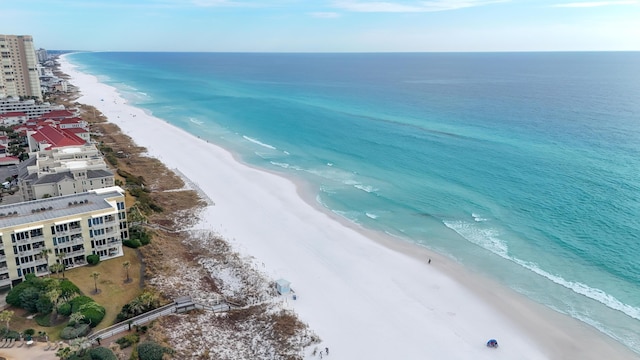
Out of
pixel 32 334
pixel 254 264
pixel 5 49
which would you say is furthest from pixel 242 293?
pixel 5 49

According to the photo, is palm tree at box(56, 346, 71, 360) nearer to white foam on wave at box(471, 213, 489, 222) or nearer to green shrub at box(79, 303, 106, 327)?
green shrub at box(79, 303, 106, 327)

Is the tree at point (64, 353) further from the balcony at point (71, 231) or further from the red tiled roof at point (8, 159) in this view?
the red tiled roof at point (8, 159)

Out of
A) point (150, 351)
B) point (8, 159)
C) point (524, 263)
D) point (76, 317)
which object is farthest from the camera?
point (8, 159)

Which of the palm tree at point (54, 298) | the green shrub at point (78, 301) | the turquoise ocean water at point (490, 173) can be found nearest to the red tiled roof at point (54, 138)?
the turquoise ocean water at point (490, 173)

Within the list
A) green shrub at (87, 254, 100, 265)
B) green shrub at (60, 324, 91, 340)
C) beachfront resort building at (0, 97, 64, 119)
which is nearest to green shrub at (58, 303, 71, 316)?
green shrub at (60, 324, 91, 340)

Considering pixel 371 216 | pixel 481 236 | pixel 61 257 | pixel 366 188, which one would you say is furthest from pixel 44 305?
pixel 366 188

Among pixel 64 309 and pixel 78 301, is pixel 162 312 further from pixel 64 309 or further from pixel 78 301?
pixel 64 309

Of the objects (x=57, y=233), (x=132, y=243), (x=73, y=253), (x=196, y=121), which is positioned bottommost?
(x=132, y=243)
